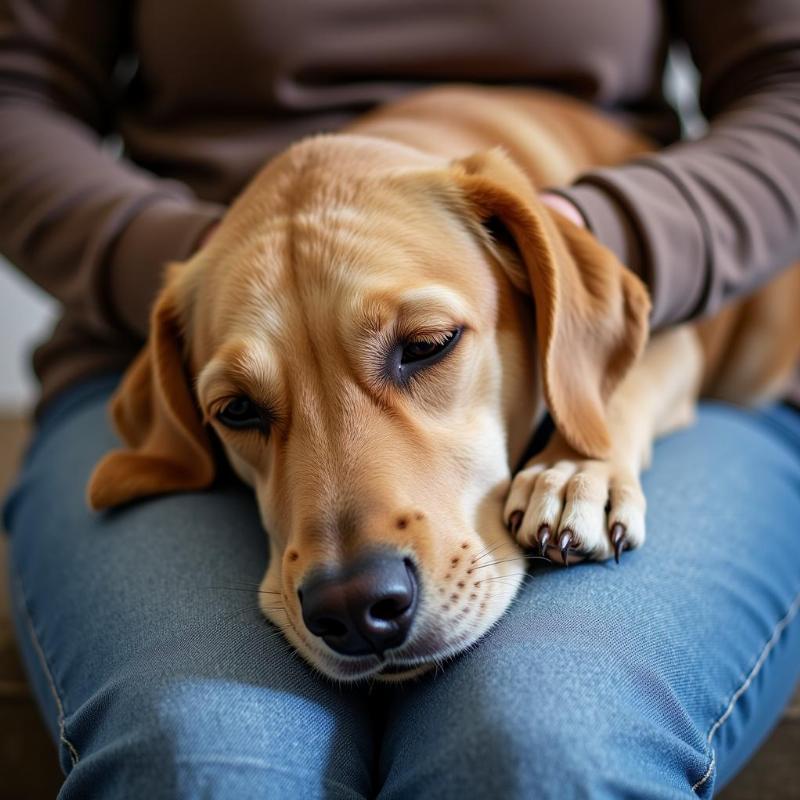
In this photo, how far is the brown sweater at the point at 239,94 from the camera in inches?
79.4

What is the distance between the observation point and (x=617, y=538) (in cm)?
146

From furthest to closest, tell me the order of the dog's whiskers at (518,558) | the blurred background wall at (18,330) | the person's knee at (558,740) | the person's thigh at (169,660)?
the blurred background wall at (18,330) < the dog's whiskers at (518,558) < the person's thigh at (169,660) < the person's knee at (558,740)

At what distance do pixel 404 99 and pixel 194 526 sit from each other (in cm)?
134

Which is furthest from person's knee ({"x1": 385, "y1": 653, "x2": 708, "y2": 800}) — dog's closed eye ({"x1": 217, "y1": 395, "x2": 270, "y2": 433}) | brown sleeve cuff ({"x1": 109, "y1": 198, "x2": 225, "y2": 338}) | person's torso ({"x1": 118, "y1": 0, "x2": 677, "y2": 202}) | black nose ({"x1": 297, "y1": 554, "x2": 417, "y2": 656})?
person's torso ({"x1": 118, "y1": 0, "x2": 677, "y2": 202})

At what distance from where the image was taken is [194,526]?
1.69 metres

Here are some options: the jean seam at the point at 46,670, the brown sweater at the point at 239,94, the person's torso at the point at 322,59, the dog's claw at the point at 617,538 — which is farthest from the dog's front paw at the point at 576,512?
the person's torso at the point at 322,59

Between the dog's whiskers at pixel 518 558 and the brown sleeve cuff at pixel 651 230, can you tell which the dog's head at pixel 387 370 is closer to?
the dog's whiskers at pixel 518 558

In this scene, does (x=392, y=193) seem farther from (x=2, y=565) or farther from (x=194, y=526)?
(x=2, y=565)

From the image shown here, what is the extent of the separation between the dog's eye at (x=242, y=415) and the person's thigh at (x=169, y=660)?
0.22 m

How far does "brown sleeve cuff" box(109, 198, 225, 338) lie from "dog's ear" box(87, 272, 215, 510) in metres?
0.18

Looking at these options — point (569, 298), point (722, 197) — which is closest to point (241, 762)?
point (569, 298)

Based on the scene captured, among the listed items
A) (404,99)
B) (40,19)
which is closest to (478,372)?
(404,99)

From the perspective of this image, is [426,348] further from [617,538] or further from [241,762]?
[241,762]

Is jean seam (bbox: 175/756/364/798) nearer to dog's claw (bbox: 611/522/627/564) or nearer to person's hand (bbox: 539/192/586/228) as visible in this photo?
dog's claw (bbox: 611/522/627/564)
